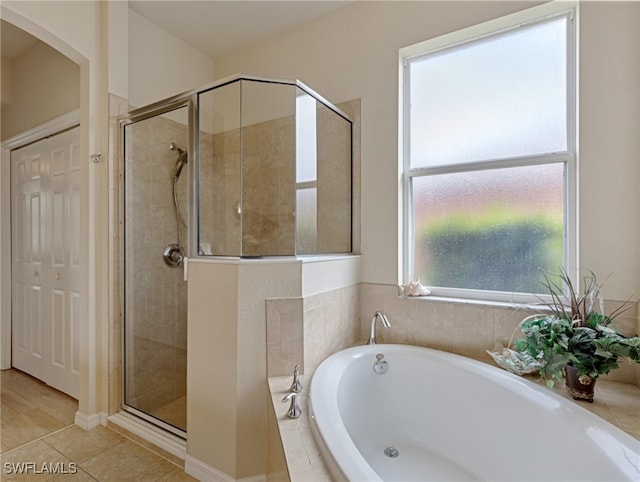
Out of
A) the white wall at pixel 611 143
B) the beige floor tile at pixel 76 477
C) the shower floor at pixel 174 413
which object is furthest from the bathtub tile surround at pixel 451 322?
the beige floor tile at pixel 76 477

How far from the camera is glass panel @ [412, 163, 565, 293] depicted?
66.5 inches

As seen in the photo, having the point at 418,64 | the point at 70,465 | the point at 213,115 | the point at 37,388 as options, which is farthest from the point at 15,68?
the point at 418,64

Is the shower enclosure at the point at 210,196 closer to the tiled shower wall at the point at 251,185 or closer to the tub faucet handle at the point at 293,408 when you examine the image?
the tiled shower wall at the point at 251,185

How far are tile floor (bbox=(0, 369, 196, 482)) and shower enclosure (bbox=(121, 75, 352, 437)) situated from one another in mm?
A: 191

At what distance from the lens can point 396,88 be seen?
6.48ft

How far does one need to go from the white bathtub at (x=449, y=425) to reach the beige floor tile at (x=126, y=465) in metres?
1.01

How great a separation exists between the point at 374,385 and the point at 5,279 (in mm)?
3469

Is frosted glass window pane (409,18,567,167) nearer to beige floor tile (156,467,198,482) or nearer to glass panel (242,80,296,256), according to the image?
glass panel (242,80,296,256)

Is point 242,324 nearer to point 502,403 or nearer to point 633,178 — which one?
point 502,403

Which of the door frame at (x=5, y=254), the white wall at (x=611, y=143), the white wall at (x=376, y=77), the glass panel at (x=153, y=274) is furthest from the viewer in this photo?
the door frame at (x=5, y=254)

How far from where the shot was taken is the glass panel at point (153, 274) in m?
2.03

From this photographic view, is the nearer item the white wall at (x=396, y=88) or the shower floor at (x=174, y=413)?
the white wall at (x=396, y=88)

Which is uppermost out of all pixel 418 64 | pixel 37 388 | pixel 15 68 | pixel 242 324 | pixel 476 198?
pixel 15 68

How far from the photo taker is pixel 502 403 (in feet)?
4.46
